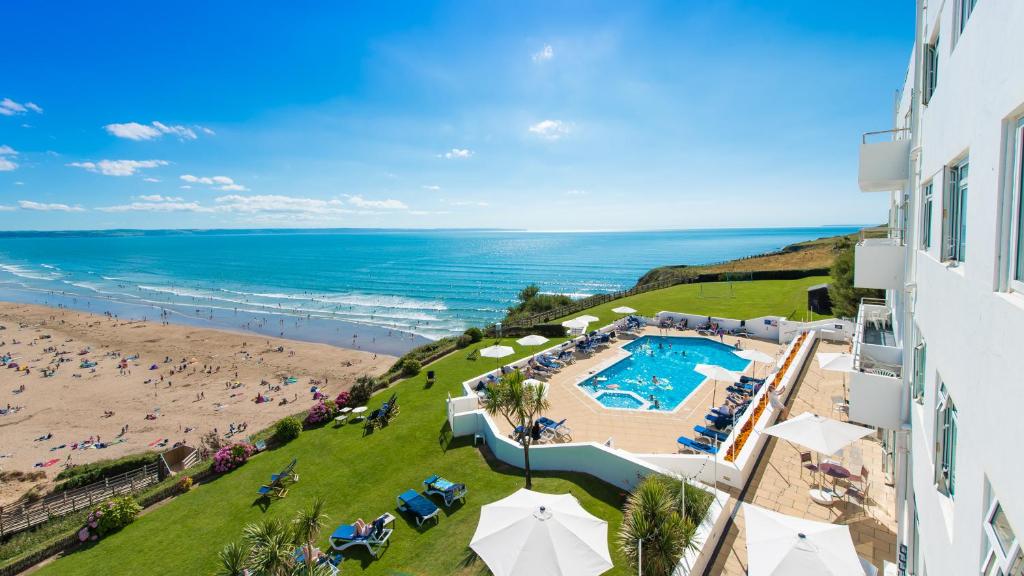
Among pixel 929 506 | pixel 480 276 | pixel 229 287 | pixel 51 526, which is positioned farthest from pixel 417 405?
pixel 229 287

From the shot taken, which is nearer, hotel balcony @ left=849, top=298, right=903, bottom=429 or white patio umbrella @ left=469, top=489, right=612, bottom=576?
white patio umbrella @ left=469, top=489, right=612, bottom=576

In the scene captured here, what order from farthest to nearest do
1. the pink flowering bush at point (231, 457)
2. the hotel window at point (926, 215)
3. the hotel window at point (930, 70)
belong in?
the pink flowering bush at point (231, 457) < the hotel window at point (930, 70) < the hotel window at point (926, 215)

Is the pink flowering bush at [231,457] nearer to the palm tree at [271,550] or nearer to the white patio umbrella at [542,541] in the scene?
the palm tree at [271,550]

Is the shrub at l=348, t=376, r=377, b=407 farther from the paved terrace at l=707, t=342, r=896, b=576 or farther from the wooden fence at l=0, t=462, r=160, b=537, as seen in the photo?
the paved terrace at l=707, t=342, r=896, b=576

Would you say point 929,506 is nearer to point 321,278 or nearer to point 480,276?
point 480,276

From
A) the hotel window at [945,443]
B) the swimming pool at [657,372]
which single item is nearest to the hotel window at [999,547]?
the hotel window at [945,443]

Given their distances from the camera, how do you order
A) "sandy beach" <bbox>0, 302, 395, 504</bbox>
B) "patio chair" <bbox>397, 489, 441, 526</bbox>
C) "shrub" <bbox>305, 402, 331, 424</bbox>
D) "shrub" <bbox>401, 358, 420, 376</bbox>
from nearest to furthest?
"patio chair" <bbox>397, 489, 441, 526</bbox>
"shrub" <bbox>305, 402, 331, 424</bbox>
"shrub" <bbox>401, 358, 420, 376</bbox>
"sandy beach" <bbox>0, 302, 395, 504</bbox>

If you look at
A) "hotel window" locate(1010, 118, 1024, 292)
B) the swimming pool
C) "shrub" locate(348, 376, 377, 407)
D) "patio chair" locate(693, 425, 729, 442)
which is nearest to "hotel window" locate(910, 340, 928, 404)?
"hotel window" locate(1010, 118, 1024, 292)
